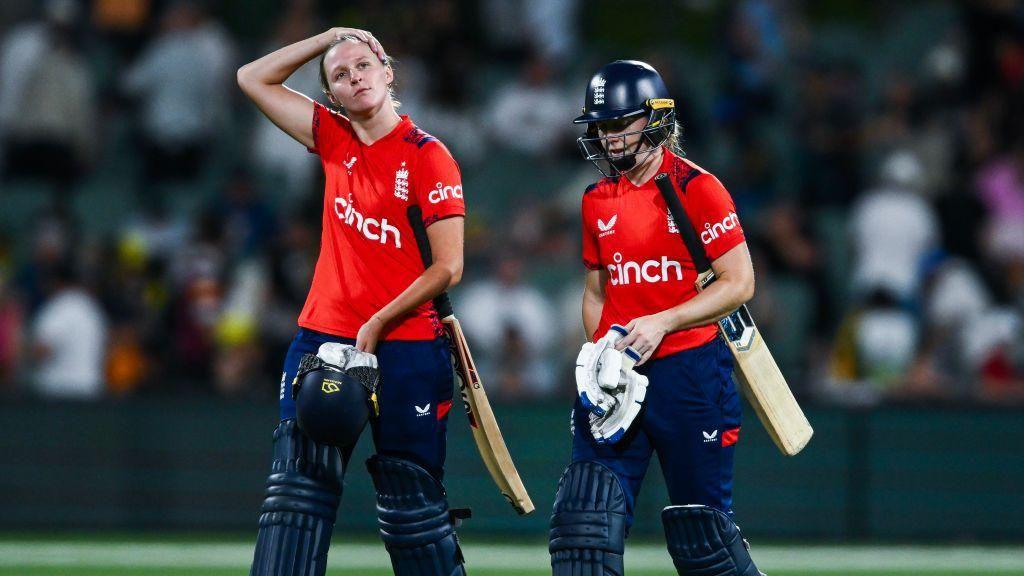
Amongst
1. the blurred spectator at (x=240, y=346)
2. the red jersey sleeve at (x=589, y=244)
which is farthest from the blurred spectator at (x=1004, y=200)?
the red jersey sleeve at (x=589, y=244)

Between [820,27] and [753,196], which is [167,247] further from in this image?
[820,27]

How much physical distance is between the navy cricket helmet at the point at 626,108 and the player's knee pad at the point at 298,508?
1446 millimetres

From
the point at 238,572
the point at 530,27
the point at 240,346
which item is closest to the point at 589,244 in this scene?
the point at 238,572

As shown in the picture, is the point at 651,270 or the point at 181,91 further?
the point at 181,91

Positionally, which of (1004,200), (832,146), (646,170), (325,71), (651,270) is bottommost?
(651,270)

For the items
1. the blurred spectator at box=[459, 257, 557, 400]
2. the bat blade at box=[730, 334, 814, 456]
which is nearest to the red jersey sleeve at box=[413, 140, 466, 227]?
the bat blade at box=[730, 334, 814, 456]

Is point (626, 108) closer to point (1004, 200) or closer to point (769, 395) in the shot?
point (769, 395)

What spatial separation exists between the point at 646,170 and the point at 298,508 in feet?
5.66

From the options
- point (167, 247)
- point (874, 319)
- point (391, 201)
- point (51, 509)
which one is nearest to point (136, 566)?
point (51, 509)

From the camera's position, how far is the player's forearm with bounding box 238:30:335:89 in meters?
5.82

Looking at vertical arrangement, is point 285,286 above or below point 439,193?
above

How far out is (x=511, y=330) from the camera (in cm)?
1159

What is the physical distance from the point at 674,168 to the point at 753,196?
7.44 metres

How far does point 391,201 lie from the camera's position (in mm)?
5773
